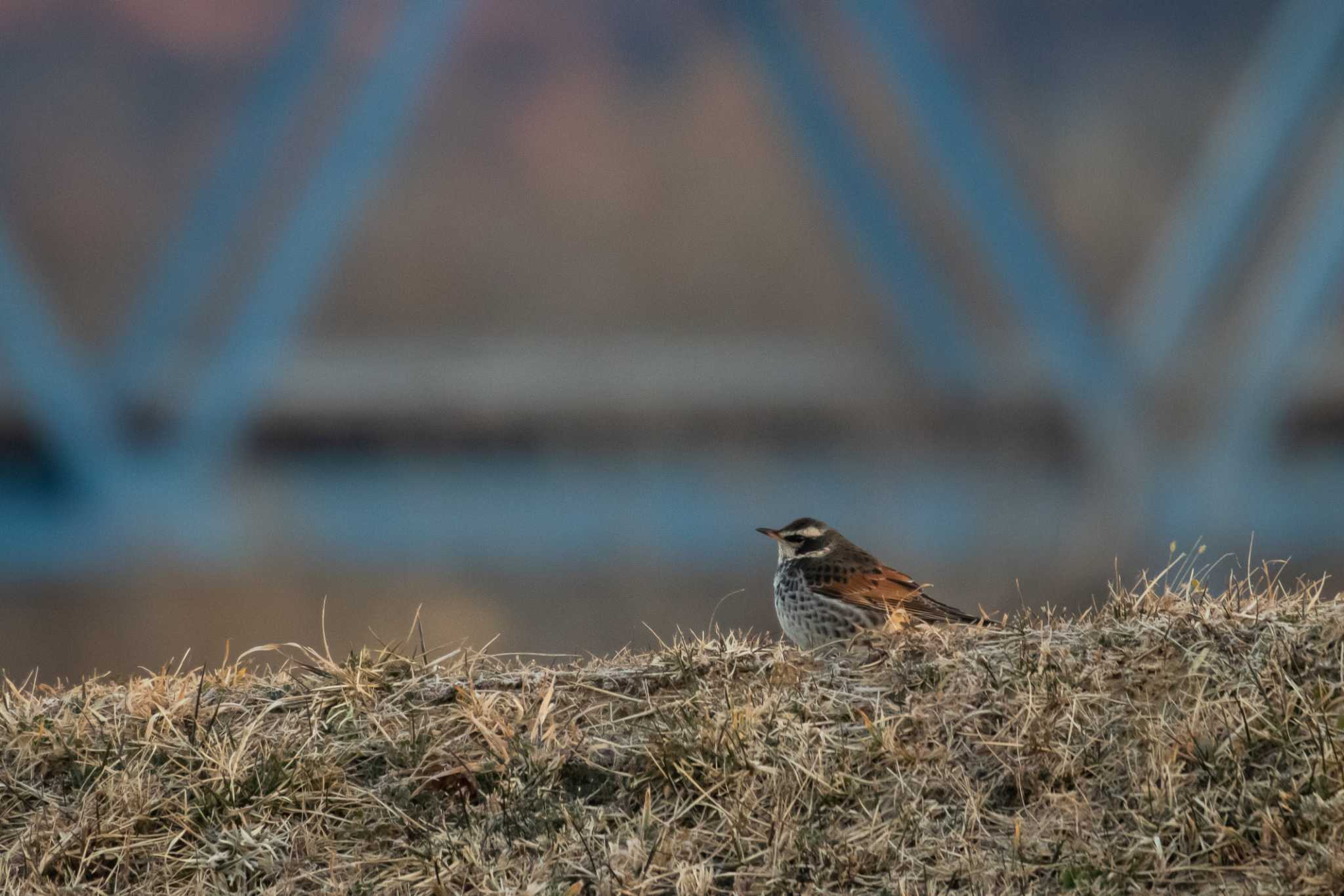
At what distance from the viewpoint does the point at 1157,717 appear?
126 inches

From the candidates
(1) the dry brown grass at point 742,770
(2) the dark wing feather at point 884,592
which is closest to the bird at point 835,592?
(2) the dark wing feather at point 884,592

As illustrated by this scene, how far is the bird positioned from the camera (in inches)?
186

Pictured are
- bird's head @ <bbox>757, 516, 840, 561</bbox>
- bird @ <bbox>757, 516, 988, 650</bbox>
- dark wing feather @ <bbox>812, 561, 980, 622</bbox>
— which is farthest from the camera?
bird's head @ <bbox>757, 516, 840, 561</bbox>

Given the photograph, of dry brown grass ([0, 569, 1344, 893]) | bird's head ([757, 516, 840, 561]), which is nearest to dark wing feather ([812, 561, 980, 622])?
bird's head ([757, 516, 840, 561])

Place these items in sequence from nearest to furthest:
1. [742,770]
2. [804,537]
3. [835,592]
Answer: [742,770], [835,592], [804,537]

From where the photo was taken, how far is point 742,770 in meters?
3.17

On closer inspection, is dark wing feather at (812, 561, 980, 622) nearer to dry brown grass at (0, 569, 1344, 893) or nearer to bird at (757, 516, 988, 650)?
bird at (757, 516, 988, 650)

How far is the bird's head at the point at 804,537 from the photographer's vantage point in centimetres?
528

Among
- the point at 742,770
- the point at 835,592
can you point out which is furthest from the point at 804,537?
the point at 742,770

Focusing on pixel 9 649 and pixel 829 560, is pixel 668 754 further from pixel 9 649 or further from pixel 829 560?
pixel 9 649

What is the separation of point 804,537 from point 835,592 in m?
0.49

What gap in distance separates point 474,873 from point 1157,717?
140cm

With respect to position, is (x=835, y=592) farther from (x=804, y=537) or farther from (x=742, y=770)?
(x=742, y=770)

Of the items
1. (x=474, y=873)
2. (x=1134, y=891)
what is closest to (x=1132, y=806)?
(x=1134, y=891)
